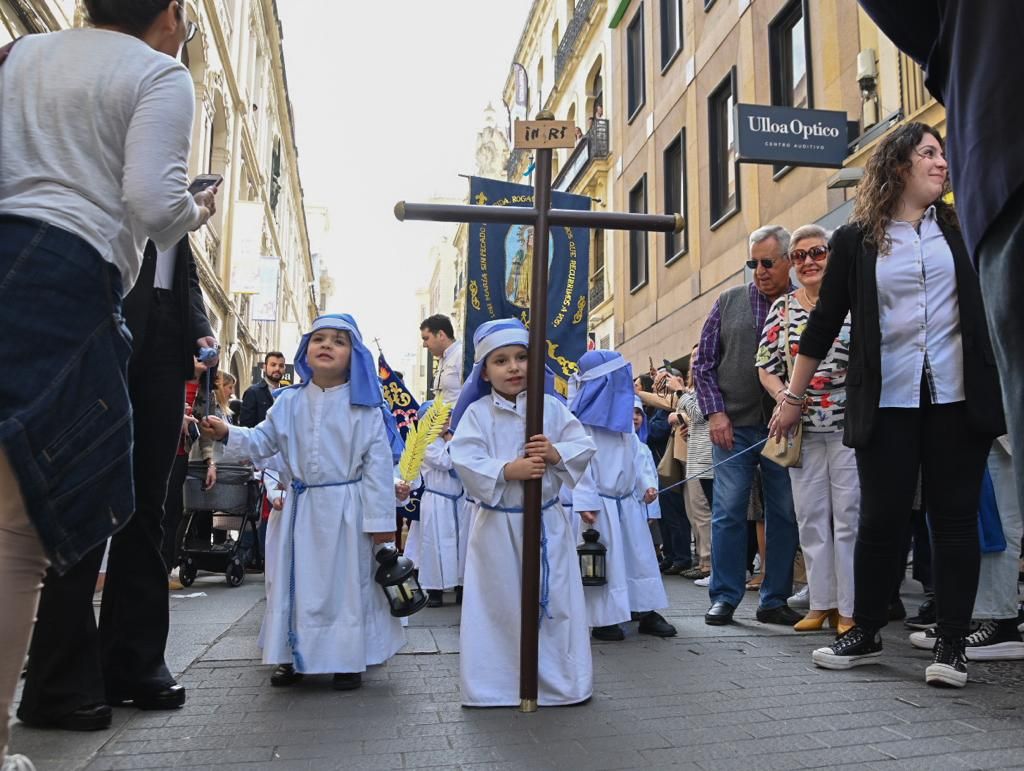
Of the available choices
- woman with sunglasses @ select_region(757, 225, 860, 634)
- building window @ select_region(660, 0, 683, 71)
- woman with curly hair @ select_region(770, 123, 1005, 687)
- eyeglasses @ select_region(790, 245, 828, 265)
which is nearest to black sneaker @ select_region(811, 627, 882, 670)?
woman with curly hair @ select_region(770, 123, 1005, 687)

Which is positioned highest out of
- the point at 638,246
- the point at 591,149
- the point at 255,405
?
the point at 591,149

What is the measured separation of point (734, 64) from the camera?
53.1 feet

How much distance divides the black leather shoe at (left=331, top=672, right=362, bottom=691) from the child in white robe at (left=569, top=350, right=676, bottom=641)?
174cm

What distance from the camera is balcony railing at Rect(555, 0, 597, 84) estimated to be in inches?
1009

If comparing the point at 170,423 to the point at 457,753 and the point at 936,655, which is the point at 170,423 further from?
the point at 936,655

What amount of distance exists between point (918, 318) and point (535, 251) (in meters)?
1.59

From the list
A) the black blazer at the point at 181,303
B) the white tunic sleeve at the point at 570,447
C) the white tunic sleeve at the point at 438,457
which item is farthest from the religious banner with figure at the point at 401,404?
the black blazer at the point at 181,303

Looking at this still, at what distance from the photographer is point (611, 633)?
520 cm

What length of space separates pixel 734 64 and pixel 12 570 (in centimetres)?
1618

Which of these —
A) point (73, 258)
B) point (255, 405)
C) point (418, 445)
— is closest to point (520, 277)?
point (418, 445)

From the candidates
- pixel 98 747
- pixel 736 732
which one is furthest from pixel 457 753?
pixel 98 747

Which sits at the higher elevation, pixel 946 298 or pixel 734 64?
pixel 734 64

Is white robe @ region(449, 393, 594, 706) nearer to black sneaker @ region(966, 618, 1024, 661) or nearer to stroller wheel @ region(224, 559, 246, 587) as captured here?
black sneaker @ region(966, 618, 1024, 661)

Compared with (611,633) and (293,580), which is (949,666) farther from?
(293,580)
